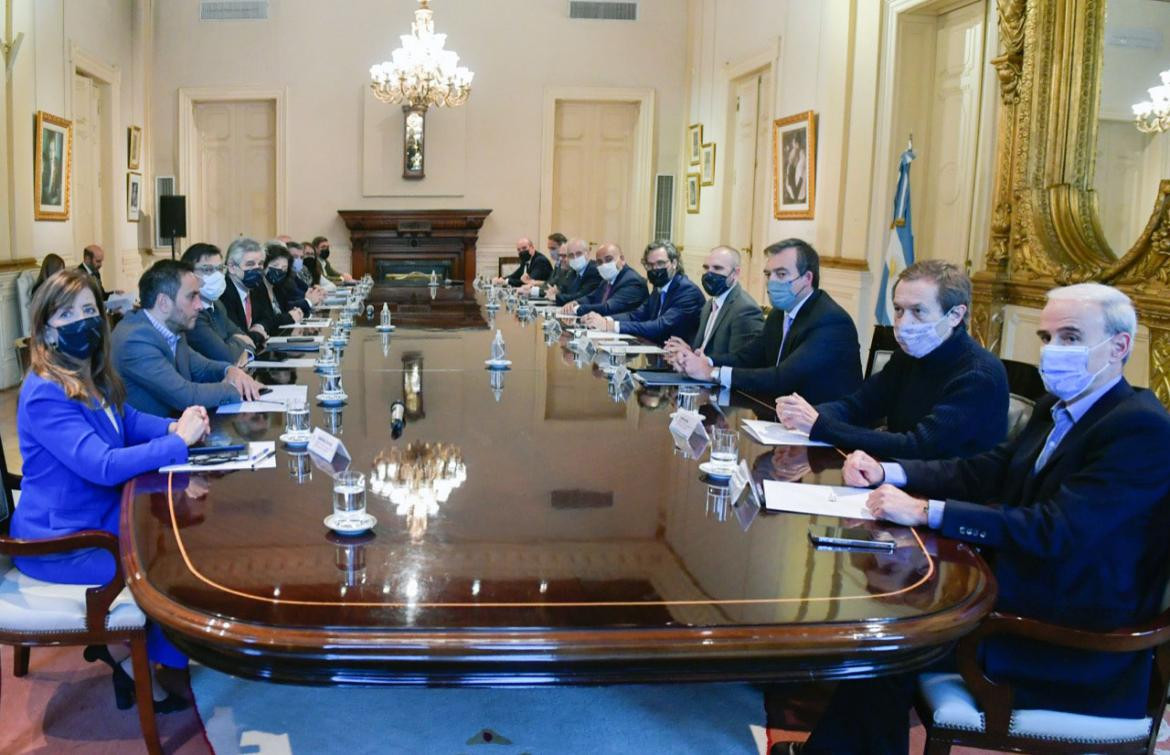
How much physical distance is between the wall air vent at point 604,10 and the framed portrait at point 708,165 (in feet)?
7.11

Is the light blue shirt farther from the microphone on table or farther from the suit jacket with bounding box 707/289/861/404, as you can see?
the suit jacket with bounding box 707/289/861/404

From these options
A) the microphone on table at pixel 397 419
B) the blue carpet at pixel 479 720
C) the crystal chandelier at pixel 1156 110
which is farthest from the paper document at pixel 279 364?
the crystal chandelier at pixel 1156 110

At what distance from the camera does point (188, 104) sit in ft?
41.5

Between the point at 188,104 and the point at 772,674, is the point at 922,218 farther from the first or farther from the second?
the point at 188,104

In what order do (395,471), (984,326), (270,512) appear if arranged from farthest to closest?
(984,326)
(395,471)
(270,512)

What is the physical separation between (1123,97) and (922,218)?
7.55 ft

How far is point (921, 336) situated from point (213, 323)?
3.13 meters

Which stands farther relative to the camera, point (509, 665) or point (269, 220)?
point (269, 220)

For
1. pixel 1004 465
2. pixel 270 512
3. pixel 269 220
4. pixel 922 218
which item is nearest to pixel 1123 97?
pixel 922 218

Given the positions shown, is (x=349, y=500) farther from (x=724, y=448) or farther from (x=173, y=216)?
(x=173, y=216)

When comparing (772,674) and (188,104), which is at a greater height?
(188,104)

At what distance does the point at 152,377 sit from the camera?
3.22m

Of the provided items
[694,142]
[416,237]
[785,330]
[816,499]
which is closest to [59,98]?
[416,237]

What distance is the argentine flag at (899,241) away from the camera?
23.9 ft
